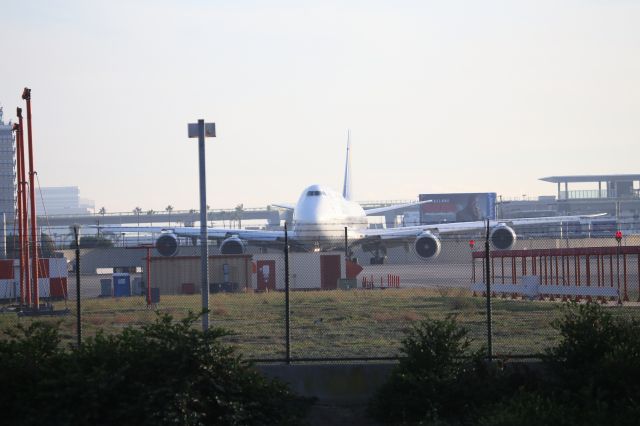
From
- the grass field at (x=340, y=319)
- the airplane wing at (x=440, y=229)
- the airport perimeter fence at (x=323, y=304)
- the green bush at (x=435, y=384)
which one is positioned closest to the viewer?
the green bush at (x=435, y=384)

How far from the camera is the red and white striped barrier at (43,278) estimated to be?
1179 inches

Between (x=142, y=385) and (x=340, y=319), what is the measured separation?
39.1 feet

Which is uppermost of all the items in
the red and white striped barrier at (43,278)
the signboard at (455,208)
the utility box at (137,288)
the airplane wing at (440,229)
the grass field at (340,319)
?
the signboard at (455,208)

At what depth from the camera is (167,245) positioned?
48.1 meters

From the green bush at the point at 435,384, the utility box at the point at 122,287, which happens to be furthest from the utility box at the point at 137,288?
the green bush at the point at 435,384

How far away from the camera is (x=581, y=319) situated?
11.1m

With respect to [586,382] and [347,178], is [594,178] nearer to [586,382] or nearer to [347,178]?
[347,178]

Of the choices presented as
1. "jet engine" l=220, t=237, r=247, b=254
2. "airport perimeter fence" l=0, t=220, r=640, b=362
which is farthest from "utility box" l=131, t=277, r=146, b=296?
"jet engine" l=220, t=237, r=247, b=254

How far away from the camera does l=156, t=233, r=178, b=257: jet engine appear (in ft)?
156

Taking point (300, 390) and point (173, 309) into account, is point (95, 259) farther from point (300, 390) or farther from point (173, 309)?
point (300, 390)

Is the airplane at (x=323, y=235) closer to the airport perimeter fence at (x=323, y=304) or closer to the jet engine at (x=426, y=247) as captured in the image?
the jet engine at (x=426, y=247)

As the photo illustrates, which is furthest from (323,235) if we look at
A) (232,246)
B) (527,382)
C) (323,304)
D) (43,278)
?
(527,382)

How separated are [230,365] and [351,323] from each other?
10.5 m

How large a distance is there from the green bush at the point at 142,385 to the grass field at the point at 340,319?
2.43 meters
